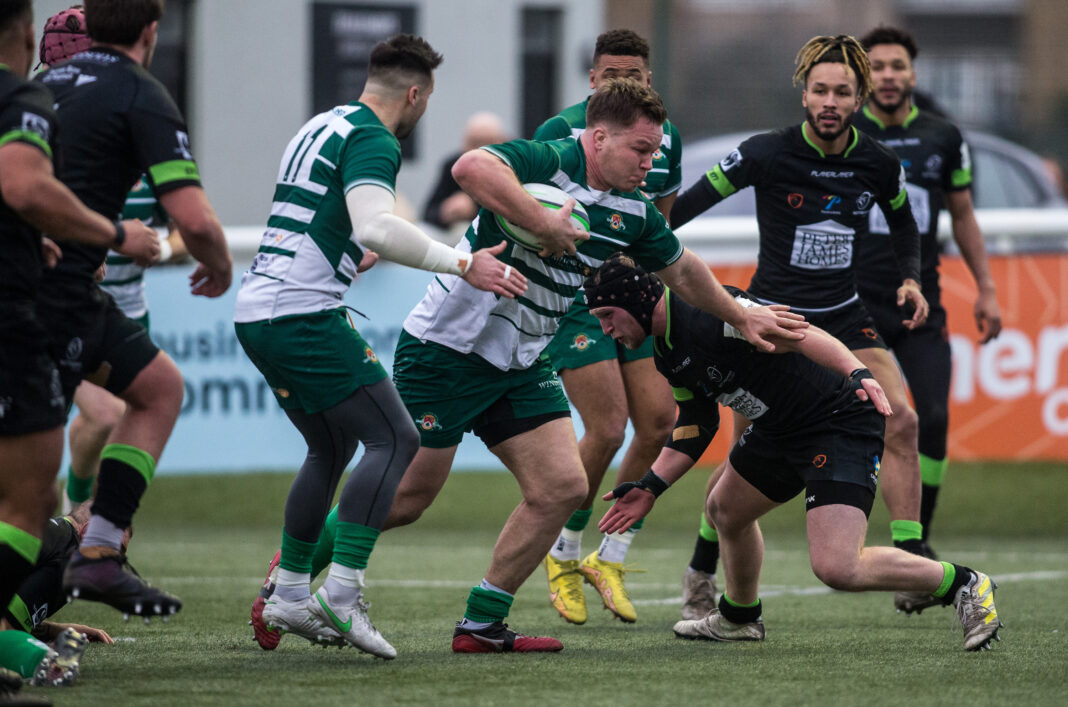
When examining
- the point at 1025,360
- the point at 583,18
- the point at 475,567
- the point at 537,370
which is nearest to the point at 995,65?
the point at 583,18

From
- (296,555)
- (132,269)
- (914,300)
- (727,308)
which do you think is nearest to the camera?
(296,555)

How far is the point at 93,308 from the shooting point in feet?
16.2

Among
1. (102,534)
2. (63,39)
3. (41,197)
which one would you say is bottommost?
(102,534)

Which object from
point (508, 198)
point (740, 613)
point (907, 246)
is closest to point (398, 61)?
point (508, 198)

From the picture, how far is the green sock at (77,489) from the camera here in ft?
25.6

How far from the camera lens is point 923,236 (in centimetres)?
846

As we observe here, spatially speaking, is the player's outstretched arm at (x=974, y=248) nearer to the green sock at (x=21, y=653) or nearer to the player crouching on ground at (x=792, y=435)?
the player crouching on ground at (x=792, y=435)

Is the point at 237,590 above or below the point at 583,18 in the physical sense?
below

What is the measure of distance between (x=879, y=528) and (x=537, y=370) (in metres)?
5.59

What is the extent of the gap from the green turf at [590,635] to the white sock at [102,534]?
44 cm

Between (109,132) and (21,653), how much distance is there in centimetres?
161

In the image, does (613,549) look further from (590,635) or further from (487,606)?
(487,606)

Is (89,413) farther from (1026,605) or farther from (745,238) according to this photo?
(745,238)

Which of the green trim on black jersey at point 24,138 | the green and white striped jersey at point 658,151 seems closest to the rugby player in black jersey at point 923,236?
the green and white striped jersey at point 658,151
